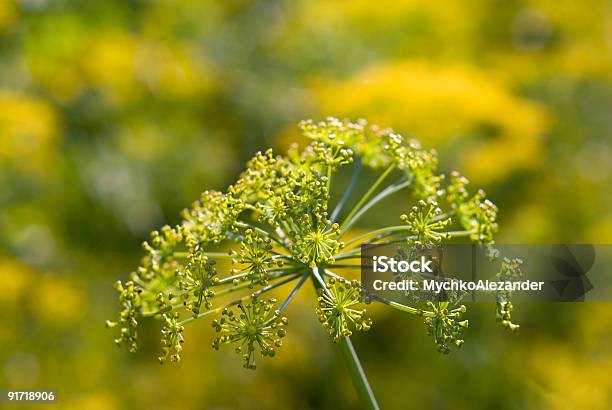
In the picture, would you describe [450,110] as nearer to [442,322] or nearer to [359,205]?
[359,205]

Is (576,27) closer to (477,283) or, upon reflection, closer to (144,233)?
(144,233)

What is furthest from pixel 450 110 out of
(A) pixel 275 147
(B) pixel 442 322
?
(B) pixel 442 322

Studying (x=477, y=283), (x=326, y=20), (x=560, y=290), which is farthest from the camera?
(x=326, y=20)

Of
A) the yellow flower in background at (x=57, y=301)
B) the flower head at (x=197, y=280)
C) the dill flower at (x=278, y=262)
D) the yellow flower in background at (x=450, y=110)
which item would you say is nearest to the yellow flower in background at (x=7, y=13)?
the yellow flower in background at (x=57, y=301)

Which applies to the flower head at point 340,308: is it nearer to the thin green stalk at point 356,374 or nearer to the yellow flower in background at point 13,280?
the thin green stalk at point 356,374

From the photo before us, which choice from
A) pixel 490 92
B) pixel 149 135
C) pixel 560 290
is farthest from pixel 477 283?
pixel 149 135

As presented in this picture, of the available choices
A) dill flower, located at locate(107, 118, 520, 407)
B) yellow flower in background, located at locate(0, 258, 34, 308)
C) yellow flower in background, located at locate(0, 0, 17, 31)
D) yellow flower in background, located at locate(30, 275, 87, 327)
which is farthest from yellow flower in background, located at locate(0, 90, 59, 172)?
dill flower, located at locate(107, 118, 520, 407)

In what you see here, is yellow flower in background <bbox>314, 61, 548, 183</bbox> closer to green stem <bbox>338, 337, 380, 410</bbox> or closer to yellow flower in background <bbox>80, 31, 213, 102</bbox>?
yellow flower in background <bbox>80, 31, 213, 102</bbox>
